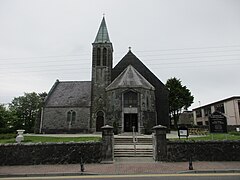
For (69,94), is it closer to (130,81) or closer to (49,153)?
(130,81)

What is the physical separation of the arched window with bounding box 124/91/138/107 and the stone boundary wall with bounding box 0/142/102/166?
14489mm

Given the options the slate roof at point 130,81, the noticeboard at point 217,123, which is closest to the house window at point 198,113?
the slate roof at point 130,81

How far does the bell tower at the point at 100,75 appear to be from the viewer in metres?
31.0

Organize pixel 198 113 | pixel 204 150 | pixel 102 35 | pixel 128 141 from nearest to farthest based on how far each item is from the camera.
Answer: pixel 204 150, pixel 128 141, pixel 102 35, pixel 198 113

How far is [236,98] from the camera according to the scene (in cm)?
4109

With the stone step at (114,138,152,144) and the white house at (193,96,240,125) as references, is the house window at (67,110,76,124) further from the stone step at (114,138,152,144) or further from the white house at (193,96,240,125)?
the white house at (193,96,240,125)

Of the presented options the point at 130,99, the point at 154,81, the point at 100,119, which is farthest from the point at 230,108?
the point at 100,119

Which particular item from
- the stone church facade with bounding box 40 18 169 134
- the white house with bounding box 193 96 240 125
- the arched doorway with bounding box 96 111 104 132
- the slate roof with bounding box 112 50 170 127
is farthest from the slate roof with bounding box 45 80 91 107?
the white house with bounding box 193 96 240 125

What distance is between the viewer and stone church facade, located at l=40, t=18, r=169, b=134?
88.5 ft

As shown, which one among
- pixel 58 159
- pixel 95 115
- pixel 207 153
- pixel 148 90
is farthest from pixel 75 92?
pixel 207 153

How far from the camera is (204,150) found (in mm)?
13234

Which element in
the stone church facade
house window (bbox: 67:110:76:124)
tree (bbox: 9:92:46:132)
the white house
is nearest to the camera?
the stone church facade

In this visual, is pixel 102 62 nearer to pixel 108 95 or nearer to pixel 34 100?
pixel 108 95

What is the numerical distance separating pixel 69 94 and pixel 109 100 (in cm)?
1073
